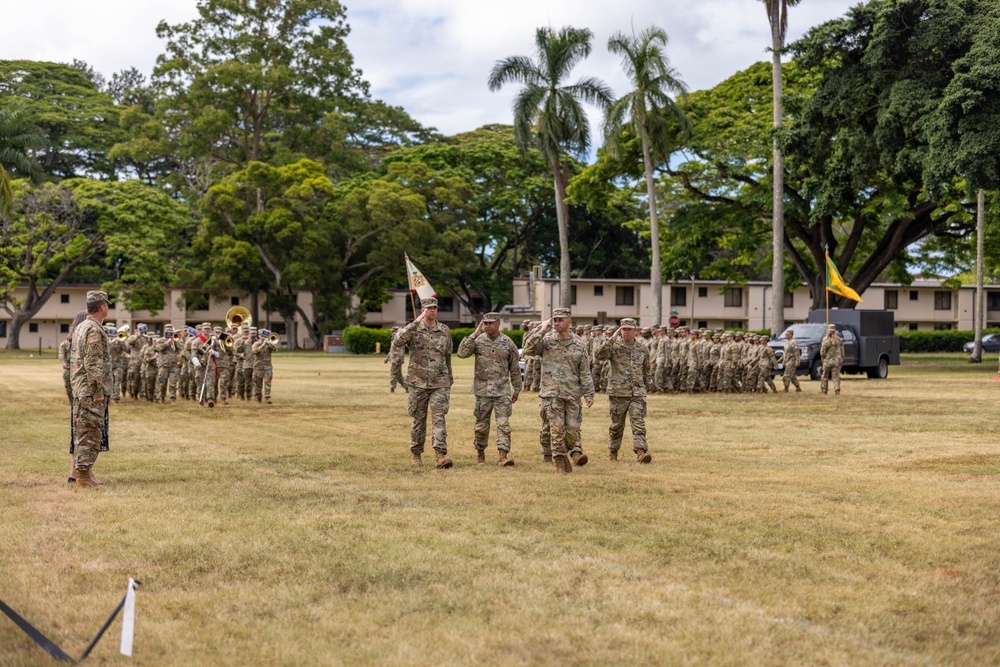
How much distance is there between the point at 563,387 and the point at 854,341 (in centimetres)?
2409

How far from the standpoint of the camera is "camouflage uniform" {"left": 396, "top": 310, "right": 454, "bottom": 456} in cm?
1299

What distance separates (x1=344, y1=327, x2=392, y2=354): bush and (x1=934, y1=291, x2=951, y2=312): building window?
38125 mm

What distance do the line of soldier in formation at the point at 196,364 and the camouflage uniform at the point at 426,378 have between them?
1107 centimetres

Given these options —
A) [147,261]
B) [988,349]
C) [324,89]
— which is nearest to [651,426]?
[147,261]

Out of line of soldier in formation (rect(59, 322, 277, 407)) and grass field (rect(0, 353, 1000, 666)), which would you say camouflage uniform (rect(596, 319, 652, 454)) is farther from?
line of soldier in formation (rect(59, 322, 277, 407))

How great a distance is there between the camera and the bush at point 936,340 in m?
68.2

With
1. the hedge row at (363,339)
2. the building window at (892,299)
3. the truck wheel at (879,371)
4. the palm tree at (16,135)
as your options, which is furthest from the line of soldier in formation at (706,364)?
the building window at (892,299)

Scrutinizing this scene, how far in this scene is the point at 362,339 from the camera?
62.3 m

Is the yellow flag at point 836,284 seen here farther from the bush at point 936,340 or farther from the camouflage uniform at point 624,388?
the bush at point 936,340

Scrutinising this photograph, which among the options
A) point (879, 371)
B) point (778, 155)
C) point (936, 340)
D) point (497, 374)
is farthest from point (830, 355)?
point (936, 340)

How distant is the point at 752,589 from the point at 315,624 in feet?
9.06

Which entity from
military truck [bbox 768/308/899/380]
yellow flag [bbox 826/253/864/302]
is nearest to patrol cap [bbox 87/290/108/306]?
military truck [bbox 768/308/899/380]

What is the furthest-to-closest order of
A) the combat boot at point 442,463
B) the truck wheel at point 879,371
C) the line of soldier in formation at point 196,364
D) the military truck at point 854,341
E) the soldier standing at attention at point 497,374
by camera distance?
the truck wheel at point 879,371 < the military truck at point 854,341 < the line of soldier in formation at point 196,364 < the soldier standing at attention at point 497,374 < the combat boot at point 442,463

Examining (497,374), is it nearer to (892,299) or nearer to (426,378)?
(426,378)
